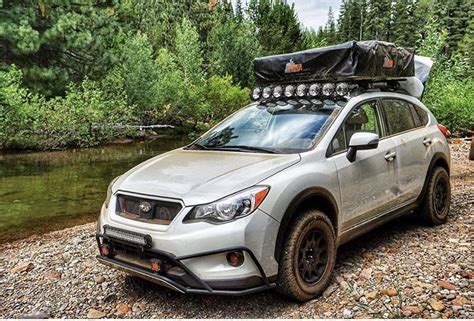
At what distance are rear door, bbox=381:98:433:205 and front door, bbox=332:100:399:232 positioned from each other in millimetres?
148

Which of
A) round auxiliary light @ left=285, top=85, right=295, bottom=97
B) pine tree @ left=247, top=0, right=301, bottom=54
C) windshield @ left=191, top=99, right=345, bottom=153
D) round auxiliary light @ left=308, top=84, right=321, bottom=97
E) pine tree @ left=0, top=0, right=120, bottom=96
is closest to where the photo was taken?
windshield @ left=191, top=99, right=345, bottom=153

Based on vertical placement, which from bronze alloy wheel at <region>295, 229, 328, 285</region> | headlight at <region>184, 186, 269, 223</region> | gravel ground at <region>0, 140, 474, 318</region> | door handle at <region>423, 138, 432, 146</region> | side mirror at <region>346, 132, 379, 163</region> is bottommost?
gravel ground at <region>0, 140, 474, 318</region>

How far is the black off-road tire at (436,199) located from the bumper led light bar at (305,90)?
5.71 ft

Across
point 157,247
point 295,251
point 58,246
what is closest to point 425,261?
point 295,251

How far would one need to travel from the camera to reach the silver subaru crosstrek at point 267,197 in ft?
10.6

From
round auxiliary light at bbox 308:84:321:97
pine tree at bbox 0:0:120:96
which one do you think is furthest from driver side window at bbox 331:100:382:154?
pine tree at bbox 0:0:120:96

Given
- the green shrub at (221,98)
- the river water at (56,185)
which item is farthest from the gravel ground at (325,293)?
the green shrub at (221,98)

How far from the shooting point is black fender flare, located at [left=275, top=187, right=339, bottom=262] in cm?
339

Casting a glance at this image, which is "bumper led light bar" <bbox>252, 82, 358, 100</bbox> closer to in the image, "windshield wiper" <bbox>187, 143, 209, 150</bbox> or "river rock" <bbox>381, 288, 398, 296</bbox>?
"windshield wiper" <bbox>187, 143, 209, 150</bbox>

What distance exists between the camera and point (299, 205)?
356 centimetres

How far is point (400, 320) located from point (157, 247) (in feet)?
6.08

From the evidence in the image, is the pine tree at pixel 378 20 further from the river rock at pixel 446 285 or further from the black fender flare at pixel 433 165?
the river rock at pixel 446 285

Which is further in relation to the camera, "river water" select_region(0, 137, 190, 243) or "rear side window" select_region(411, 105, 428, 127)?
"river water" select_region(0, 137, 190, 243)

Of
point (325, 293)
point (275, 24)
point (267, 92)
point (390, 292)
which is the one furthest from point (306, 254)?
point (275, 24)
